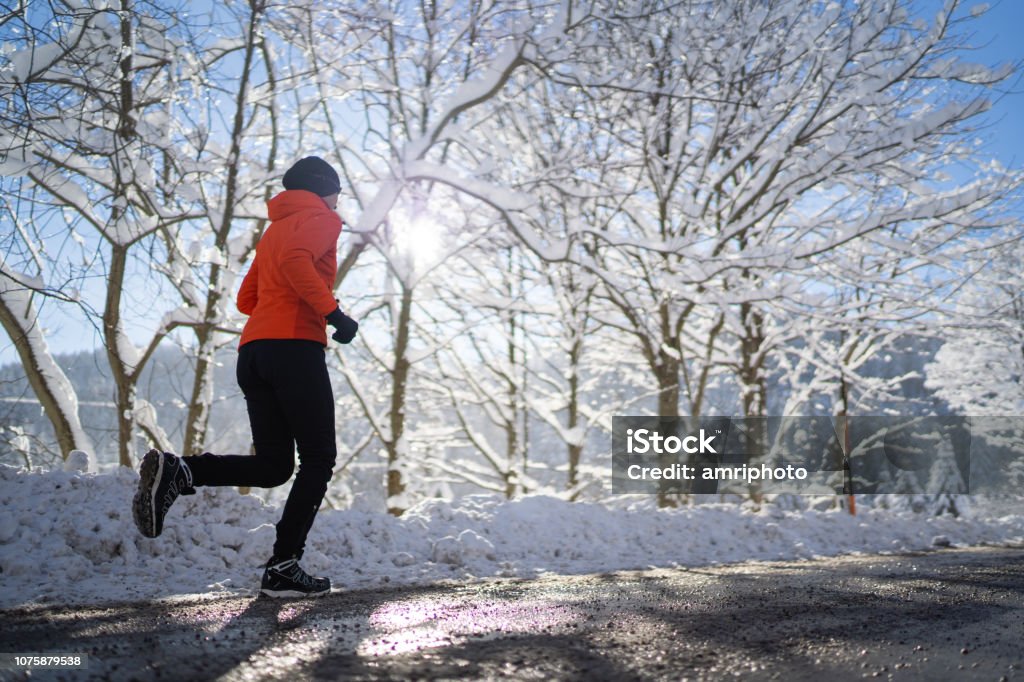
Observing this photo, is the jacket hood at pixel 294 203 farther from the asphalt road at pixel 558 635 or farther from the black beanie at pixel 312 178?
the asphalt road at pixel 558 635

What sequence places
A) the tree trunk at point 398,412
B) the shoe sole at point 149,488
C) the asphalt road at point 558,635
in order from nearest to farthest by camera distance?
the asphalt road at point 558,635 → the shoe sole at point 149,488 → the tree trunk at point 398,412

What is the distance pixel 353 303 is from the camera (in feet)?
41.4

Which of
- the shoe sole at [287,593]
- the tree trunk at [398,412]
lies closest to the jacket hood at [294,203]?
the shoe sole at [287,593]

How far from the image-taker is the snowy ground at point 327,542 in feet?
11.6

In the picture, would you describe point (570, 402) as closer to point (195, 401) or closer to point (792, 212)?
point (792, 212)

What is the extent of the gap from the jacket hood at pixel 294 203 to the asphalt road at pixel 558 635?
1777mm

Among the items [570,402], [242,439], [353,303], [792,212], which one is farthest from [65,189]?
[242,439]

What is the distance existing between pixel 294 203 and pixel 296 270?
0.40 m

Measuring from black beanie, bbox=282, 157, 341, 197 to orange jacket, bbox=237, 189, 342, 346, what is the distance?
0.15 ft

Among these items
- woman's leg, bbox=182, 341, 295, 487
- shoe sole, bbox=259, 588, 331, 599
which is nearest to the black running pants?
woman's leg, bbox=182, 341, 295, 487

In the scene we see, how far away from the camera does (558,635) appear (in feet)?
7.60

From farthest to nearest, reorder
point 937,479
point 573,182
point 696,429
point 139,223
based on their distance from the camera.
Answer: point 937,479, point 696,429, point 573,182, point 139,223

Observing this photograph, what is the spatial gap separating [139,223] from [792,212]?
43.3 ft

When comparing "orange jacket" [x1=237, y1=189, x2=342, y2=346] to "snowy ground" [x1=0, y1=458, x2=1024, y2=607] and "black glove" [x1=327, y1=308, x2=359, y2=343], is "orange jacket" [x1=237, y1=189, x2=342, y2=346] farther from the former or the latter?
"snowy ground" [x1=0, y1=458, x2=1024, y2=607]
